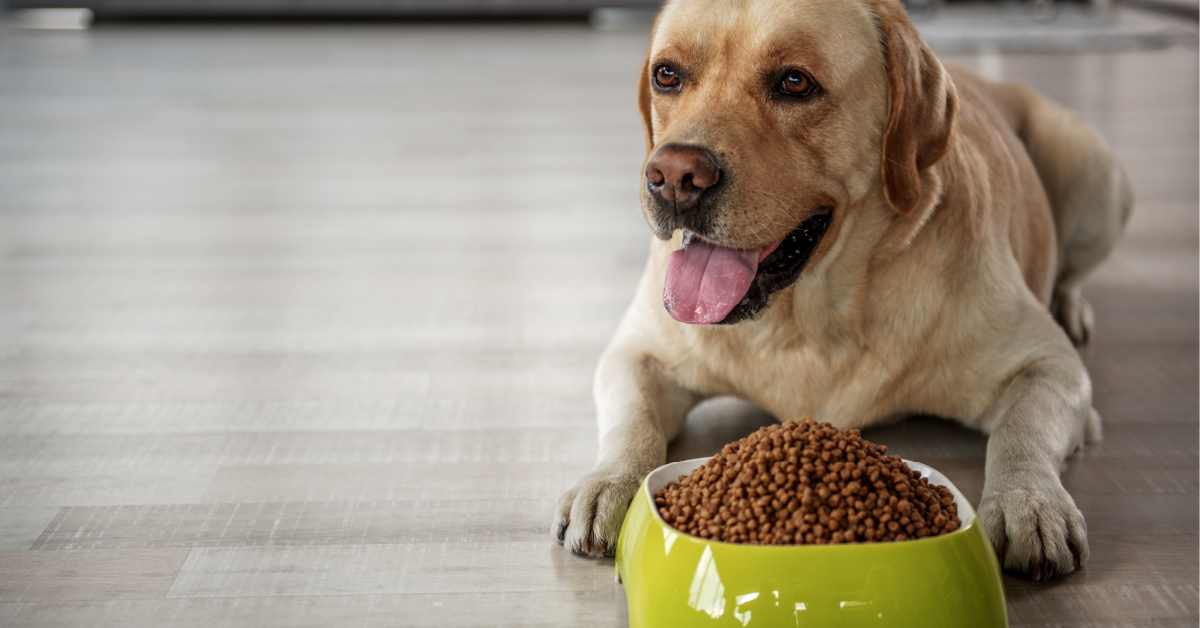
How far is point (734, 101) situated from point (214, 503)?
43.7 inches

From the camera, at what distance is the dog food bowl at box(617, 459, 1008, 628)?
1242mm

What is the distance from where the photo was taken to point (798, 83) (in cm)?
172

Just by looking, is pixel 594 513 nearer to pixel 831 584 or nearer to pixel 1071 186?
pixel 831 584

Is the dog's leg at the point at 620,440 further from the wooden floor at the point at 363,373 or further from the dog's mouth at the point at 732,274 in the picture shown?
the dog's mouth at the point at 732,274

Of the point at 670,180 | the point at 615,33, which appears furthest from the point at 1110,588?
the point at 615,33

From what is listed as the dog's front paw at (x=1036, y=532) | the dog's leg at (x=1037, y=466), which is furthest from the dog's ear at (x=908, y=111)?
the dog's front paw at (x=1036, y=532)

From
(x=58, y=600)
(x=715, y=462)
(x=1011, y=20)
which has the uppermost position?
(x=715, y=462)

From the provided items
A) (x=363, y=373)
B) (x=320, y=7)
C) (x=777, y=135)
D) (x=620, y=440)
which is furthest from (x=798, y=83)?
(x=320, y=7)

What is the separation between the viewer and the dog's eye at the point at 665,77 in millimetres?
1832

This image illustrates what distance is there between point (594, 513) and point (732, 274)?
442mm

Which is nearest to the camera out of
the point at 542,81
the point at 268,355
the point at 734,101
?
the point at 734,101

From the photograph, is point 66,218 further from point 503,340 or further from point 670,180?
point 670,180

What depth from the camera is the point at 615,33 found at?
899 cm

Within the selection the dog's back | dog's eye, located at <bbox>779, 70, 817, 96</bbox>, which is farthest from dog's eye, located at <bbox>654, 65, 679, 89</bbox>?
the dog's back
